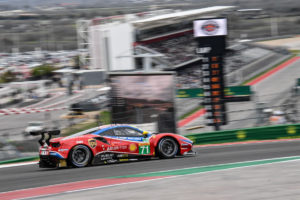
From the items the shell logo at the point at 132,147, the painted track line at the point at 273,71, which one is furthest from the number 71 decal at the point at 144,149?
the painted track line at the point at 273,71

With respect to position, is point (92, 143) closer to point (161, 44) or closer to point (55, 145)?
point (55, 145)

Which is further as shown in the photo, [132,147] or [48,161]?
[132,147]

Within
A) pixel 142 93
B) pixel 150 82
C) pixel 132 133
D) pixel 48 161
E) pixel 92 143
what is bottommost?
pixel 48 161

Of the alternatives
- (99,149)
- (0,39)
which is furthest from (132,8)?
(99,149)

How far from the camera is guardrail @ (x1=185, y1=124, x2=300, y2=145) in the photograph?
1739 centimetres

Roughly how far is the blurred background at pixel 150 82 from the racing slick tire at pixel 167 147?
4.16 meters

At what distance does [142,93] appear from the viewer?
2020 centimetres

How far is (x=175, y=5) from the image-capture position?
120062 millimetres

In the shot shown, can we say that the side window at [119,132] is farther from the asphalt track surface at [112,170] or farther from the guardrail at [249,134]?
the guardrail at [249,134]

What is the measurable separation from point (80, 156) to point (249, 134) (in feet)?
27.3

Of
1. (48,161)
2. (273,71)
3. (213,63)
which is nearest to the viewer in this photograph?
(48,161)

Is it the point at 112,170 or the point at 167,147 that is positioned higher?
the point at 167,147

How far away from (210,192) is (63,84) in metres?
56.4

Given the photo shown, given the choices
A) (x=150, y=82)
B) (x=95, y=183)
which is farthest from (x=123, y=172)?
(x=150, y=82)
